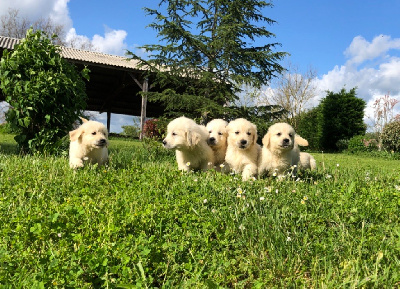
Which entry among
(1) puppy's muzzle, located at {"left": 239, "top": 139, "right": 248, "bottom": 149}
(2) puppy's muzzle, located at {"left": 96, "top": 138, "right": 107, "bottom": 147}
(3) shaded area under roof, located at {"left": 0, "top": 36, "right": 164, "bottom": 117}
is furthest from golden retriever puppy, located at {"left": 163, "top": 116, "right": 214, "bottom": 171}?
(3) shaded area under roof, located at {"left": 0, "top": 36, "right": 164, "bottom": 117}

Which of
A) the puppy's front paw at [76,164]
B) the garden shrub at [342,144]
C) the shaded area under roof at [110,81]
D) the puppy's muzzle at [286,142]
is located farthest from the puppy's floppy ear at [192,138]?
the garden shrub at [342,144]

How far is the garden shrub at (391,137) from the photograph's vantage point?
22.3 metres

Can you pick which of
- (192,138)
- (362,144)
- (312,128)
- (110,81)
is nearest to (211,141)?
(192,138)

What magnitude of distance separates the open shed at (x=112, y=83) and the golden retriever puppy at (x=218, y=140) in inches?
541

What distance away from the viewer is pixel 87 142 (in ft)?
16.3

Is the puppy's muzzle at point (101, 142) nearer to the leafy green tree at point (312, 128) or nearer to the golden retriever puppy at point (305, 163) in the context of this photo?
the golden retriever puppy at point (305, 163)

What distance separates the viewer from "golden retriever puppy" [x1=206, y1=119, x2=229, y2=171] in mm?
5148

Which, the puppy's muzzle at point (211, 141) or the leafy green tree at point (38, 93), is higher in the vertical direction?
the leafy green tree at point (38, 93)

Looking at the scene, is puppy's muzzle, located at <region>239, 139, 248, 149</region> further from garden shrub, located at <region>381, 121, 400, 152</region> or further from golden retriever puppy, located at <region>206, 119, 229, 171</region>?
garden shrub, located at <region>381, 121, 400, 152</region>

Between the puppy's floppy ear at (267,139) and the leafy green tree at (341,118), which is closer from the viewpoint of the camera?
the puppy's floppy ear at (267,139)

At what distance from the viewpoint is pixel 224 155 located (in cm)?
544

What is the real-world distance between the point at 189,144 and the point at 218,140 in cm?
68

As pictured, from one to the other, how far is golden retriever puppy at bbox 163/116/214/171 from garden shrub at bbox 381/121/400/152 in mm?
21788

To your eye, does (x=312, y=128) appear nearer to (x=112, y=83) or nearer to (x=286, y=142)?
(x=112, y=83)
